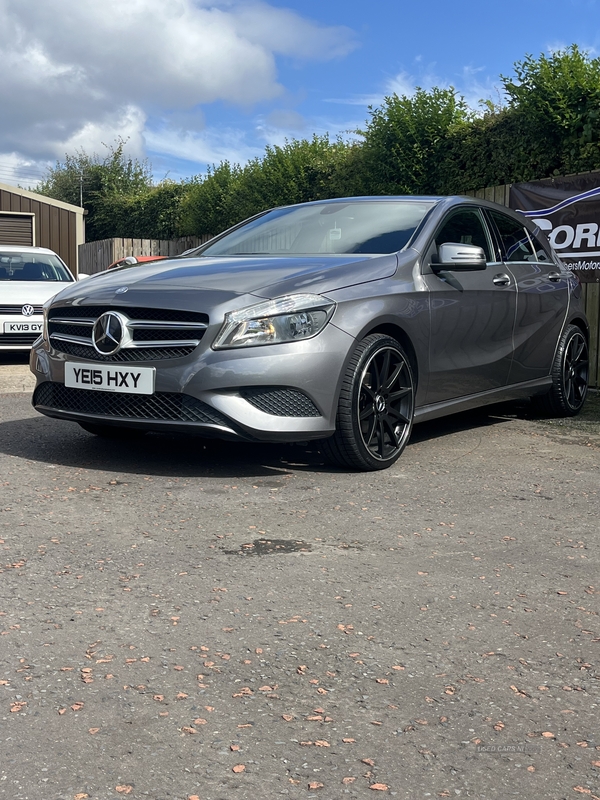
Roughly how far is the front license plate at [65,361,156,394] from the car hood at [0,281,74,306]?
685 cm

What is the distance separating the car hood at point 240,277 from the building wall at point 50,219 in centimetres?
2067

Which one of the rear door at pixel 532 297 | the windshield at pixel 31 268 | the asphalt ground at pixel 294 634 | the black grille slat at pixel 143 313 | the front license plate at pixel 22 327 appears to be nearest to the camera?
the asphalt ground at pixel 294 634

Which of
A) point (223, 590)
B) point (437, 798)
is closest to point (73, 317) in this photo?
point (223, 590)

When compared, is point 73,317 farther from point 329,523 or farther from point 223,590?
point 223,590

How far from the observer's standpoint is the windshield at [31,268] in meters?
13.0

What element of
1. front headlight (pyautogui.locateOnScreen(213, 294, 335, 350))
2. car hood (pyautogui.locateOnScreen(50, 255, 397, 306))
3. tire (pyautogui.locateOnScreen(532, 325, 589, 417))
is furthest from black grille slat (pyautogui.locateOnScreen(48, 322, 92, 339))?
tire (pyautogui.locateOnScreen(532, 325, 589, 417))

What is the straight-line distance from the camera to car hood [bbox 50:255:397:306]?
507 centimetres

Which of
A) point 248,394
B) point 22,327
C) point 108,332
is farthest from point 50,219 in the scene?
point 248,394

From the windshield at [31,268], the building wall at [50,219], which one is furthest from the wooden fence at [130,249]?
the windshield at [31,268]

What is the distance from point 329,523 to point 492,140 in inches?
318

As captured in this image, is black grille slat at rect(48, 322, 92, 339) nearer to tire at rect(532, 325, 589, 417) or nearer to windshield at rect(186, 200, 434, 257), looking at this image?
windshield at rect(186, 200, 434, 257)

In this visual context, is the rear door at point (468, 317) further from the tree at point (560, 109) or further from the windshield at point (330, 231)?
the tree at point (560, 109)

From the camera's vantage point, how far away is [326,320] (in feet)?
16.5

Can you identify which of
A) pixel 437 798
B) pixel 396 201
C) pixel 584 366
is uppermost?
pixel 396 201
